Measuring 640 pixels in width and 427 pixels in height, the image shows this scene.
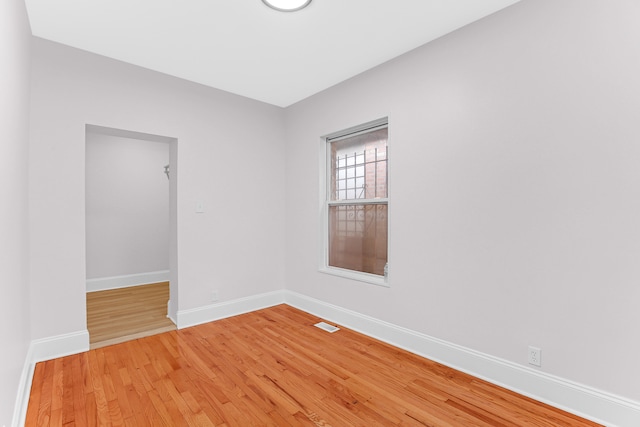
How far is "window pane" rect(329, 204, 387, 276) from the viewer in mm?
3094

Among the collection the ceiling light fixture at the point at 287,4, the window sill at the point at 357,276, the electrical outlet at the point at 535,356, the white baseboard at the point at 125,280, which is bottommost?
the white baseboard at the point at 125,280

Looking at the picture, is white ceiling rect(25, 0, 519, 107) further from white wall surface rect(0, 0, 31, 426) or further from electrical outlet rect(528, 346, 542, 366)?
electrical outlet rect(528, 346, 542, 366)

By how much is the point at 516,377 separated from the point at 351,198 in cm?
207

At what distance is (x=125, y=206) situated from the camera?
16.6 feet

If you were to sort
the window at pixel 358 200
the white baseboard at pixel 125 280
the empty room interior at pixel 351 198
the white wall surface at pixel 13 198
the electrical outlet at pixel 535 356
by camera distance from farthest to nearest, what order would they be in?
the white baseboard at pixel 125 280
the window at pixel 358 200
the electrical outlet at pixel 535 356
the empty room interior at pixel 351 198
the white wall surface at pixel 13 198

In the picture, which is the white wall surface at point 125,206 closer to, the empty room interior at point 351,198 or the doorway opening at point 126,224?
the doorway opening at point 126,224

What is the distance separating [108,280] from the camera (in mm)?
4820

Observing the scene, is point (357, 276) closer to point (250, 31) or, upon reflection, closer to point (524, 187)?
point (524, 187)

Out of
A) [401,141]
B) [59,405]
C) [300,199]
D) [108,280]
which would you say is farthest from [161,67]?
[108,280]

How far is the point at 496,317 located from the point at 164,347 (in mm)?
2714

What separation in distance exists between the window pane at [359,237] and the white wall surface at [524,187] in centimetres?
28

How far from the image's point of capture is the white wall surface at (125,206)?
4.76m

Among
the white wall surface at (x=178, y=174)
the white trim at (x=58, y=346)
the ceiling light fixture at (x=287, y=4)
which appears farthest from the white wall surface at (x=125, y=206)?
the ceiling light fixture at (x=287, y=4)

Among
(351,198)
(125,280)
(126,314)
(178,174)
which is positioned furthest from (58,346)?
(351,198)
